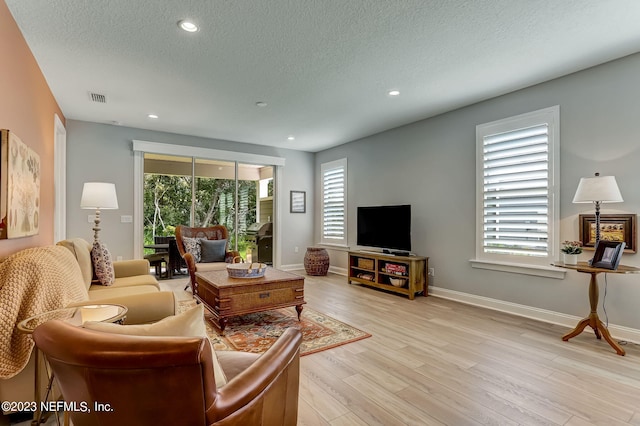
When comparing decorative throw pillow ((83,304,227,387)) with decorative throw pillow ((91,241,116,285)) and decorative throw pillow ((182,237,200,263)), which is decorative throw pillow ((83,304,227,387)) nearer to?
decorative throw pillow ((91,241,116,285))

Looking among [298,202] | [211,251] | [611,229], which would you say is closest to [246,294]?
[211,251]

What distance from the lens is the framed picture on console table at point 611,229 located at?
289 centimetres

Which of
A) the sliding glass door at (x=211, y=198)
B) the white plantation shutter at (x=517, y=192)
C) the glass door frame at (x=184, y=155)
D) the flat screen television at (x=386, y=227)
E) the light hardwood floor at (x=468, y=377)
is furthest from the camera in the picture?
the sliding glass door at (x=211, y=198)

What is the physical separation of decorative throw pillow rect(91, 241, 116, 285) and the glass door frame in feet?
7.49

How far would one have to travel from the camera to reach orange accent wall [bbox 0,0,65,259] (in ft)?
7.07

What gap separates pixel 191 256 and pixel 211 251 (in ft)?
1.42

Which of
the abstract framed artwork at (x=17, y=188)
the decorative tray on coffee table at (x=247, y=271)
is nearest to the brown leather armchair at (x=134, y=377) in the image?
the abstract framed artwork at (x=17, y=188)

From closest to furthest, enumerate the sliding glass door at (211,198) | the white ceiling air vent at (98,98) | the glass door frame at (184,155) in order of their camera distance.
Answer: the white ceiling air vent at (98,98)
the glass door frame at (184,155)
the sliding glass door at (211,198)

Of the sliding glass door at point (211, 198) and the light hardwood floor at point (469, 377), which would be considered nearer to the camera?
the light hardwood floor at point (469, 377)

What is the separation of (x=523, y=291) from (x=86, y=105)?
578 cm

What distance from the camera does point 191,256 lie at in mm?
4246

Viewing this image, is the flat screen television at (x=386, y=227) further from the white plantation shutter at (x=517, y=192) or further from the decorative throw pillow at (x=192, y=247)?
the decorative throw pillow at (x=192, y=247)

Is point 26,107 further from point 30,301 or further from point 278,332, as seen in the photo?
point 278,332

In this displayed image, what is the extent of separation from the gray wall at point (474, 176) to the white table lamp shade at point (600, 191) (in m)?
0.40
